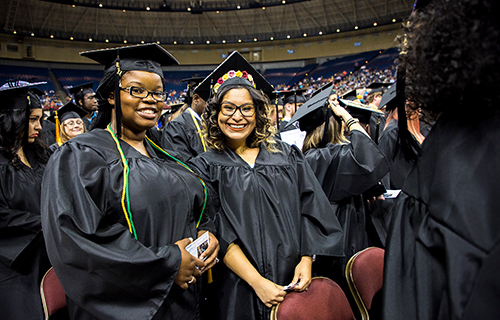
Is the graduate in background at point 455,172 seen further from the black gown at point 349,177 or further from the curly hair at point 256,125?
the black gown at point 349,177

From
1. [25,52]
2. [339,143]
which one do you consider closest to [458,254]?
[339,143]

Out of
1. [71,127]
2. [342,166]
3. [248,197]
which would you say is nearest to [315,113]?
[342,166]

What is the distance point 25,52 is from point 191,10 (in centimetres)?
1255

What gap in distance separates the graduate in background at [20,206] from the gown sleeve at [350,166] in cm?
219

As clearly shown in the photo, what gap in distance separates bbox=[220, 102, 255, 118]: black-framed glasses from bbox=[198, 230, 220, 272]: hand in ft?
2.57

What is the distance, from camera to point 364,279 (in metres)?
1.90

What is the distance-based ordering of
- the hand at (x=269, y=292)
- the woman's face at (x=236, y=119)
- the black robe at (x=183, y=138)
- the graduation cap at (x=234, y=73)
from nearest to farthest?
the hand at (x=269, y=292) < the woman's face at (x=236, y=119) < the graduation cap at (x=234, y=73) < the black robe at (x=183, y=138)

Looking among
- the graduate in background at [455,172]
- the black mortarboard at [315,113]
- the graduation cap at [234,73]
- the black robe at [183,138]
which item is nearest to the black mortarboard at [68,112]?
the black robe at [183,138]

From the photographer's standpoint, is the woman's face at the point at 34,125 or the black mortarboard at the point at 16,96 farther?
the woman's face at the point at 34,125

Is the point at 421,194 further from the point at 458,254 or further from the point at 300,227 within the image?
the point at 300,227

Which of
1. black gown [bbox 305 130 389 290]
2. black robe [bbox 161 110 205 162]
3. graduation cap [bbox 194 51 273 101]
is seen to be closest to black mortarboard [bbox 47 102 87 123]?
black robe [bbox 161 110 205 162]

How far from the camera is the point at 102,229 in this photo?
1.28 m

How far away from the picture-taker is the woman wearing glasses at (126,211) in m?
1.23

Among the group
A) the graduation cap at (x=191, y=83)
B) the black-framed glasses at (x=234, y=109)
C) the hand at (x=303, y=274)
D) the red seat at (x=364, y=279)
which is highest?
the graduation cap at (x=191, y=83)
